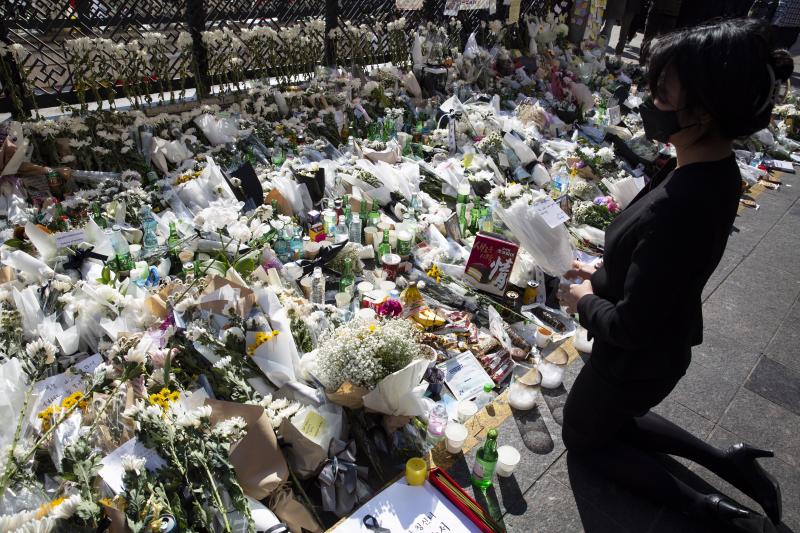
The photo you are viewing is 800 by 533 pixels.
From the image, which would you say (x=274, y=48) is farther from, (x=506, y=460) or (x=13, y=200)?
(x=506, y=460)

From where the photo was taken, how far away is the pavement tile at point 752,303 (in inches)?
139

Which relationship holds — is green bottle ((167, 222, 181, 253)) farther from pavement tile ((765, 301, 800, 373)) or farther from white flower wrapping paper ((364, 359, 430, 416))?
pavement tile ((765, 301, 800, 373))

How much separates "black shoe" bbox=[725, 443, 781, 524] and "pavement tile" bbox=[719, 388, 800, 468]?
57cm

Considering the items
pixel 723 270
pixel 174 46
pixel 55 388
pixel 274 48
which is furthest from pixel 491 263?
pixel 174 46

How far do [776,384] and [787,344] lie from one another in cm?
56

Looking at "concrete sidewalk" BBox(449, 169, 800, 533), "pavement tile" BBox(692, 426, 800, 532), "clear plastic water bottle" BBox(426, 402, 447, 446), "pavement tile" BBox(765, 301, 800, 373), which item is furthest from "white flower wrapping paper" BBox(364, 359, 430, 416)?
"pavement tile" BBox(765, 301, 800, 373)

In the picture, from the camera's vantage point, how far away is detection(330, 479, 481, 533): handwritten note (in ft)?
6.53

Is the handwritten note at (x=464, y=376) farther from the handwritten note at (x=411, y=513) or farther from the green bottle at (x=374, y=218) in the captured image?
the green bottle at (x=374, y=218)

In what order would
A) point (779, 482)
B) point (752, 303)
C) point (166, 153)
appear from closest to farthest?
1. point (779, 482)
2. point (752, 303)
3. point (166, 153)

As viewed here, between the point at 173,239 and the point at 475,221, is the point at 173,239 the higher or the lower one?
the higher one

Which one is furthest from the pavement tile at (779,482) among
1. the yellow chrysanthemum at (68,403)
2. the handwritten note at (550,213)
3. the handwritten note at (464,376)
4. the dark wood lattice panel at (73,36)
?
the dark wood lattice panel at (73,36)

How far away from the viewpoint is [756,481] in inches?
83.8

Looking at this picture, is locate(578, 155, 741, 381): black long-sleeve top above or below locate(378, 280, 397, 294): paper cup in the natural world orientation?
above

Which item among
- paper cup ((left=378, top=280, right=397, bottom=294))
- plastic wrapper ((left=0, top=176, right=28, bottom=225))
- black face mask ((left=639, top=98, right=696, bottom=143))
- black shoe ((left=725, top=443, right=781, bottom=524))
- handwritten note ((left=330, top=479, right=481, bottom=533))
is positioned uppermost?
black face mask ((left=639, top=98, right=696, bottom=143))
